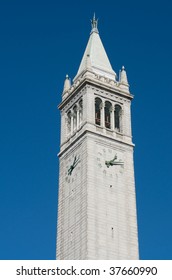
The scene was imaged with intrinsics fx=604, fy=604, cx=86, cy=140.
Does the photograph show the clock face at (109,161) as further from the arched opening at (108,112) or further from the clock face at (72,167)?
the arched opening at (108,112)

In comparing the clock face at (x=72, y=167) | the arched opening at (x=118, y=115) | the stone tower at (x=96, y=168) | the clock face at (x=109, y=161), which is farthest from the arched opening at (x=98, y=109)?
the clock face at (x=72, y=167)

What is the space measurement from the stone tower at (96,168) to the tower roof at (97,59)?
15cm

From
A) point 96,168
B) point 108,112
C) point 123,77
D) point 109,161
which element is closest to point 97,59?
point 123,77

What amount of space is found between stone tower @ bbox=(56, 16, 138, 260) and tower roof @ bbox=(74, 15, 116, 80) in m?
0.15

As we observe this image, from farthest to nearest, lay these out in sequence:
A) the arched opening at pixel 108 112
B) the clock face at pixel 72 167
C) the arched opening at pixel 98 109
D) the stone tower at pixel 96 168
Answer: the arched opening at pixel 108 112, the arched opening at pixel 98 109, the clock face at pixel 72 167, the stone tower at pixel 96 168

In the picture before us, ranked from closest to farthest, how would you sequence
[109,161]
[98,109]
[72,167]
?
[109,161]
[72,167]
[98,109]

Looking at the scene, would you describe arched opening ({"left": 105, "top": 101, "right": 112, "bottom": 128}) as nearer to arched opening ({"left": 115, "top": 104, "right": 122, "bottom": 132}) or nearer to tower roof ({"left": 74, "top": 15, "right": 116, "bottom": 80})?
arched opening ({"left": 115, "top": 104, "right": 122, "bottom": 132})

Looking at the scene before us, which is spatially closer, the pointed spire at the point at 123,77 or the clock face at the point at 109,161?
the clock face at the point at 109,161

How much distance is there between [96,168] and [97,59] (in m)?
18.9

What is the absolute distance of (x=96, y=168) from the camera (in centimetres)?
7125

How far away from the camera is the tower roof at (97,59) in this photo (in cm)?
8150

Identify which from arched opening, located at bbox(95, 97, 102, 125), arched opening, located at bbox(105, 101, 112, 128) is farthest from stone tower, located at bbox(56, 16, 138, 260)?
arched opening, located at bbox(105, 101, 112, 128)

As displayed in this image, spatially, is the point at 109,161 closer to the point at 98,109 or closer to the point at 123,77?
the point at 98,109
